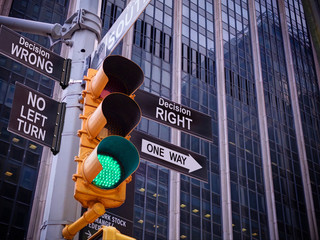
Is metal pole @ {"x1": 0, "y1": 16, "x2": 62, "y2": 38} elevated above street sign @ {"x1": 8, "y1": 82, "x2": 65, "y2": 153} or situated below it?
above

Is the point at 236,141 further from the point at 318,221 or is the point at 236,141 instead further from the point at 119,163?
the point at 119,163

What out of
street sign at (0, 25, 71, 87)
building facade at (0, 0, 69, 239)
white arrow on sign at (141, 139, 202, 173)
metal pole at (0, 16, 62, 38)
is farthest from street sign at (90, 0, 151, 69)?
building facade at (0, 0, 69, 239)

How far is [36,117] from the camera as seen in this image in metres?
4.22

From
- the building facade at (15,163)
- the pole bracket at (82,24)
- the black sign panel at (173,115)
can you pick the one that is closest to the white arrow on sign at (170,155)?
the black sign panel at (173,115)

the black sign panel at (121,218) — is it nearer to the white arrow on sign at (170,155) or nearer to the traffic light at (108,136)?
the white arrow on sign at (170,155)

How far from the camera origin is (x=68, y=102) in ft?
14.5

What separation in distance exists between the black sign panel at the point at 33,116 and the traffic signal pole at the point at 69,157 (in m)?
0.15

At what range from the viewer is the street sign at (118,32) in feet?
14.4

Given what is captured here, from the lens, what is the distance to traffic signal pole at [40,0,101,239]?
363cm

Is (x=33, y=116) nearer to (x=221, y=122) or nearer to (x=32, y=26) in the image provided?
(x=32, y=26)

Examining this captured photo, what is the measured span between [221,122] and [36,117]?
3980 centimetres

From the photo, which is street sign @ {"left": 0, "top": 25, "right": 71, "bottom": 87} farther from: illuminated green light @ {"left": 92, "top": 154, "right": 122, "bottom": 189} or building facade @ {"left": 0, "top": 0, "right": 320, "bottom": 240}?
building facade @ {"left": 0, "top": 0, "right": 320, "bottom": 240}

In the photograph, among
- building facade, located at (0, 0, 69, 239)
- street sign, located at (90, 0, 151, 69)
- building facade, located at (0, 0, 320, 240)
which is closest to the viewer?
street sign, located at (90, 0, 151, 69)

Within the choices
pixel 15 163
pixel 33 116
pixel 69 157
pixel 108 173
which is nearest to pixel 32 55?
pixel 33 116
